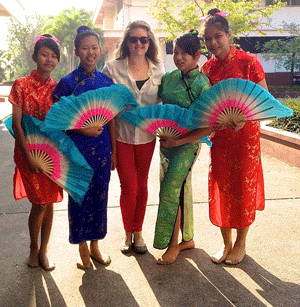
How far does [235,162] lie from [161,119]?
61cm

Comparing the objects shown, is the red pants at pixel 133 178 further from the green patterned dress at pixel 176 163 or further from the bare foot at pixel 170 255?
the bare foot at pixel 170 255

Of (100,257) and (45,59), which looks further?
(100,257)

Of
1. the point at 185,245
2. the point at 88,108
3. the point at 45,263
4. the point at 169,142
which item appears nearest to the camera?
the point at 88,108

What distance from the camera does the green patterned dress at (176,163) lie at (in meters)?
2.79

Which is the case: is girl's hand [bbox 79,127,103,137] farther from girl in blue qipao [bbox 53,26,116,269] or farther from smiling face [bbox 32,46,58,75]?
smiling face [bbox 32,46,58,75]

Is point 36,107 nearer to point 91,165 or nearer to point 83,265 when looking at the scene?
point 91,165

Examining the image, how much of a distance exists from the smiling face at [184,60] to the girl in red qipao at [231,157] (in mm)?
143

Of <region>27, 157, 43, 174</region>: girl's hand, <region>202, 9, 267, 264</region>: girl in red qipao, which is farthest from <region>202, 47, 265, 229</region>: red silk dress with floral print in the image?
<region>27, 157, 43, 174</region>: girl's hand

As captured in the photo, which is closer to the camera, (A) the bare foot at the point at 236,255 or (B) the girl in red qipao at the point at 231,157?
(B) the girl in red qipao at the point at 231,157

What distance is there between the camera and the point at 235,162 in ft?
9.52

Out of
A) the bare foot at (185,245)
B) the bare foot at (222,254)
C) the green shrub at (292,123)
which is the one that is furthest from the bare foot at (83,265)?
the green shrub at (292,123)

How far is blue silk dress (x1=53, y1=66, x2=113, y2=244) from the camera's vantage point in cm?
270

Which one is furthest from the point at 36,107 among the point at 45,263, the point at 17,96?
the point at 45,263

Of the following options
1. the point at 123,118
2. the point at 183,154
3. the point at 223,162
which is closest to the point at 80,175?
the point at 123,118
